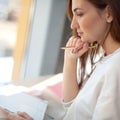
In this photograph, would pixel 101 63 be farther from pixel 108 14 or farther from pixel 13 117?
pixel 13 117

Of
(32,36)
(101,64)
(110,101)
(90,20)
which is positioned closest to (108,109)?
(110,101)

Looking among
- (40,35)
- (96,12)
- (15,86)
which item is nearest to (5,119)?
(15,86)

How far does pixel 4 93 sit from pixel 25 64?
3.98 feet

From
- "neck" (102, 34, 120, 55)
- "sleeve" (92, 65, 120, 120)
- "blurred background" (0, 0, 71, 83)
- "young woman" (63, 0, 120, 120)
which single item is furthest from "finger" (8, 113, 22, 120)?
"blurred background" (0, 0, 71, 83)

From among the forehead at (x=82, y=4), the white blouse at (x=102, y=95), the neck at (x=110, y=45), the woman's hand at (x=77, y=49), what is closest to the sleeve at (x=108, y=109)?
the white blouse at (x=102, y=95)

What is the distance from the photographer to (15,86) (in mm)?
1309

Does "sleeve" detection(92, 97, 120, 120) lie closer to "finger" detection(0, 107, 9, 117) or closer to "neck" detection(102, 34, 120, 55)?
"neck" detection(102, 34, 120, 55)

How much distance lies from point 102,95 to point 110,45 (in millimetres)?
207

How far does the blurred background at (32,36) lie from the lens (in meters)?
2.21

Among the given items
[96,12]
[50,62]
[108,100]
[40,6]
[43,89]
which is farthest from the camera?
[50,62]

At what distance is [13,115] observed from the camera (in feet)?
3.30

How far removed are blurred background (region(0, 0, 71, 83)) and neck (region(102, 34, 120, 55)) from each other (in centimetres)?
124

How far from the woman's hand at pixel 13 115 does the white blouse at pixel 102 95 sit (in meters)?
0.17

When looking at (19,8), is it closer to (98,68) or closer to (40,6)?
(40,6)
